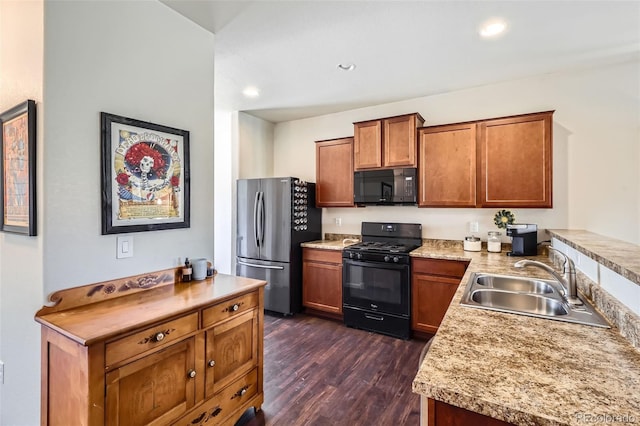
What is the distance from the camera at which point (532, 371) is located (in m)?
0.94

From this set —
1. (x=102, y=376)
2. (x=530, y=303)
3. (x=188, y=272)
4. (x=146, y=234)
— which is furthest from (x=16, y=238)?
(x=530, y=303)

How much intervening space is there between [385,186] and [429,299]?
1.33 meters

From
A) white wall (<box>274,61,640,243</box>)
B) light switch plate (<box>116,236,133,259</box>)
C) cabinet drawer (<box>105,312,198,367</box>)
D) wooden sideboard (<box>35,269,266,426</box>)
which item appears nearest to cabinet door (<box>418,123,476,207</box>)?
white wall (<box>274,61,640,243</box>)

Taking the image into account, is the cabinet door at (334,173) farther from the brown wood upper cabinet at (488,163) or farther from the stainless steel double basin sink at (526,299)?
the stainless steel double basin sink at (526,299)

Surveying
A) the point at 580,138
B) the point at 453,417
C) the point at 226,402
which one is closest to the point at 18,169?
the point at 226,402

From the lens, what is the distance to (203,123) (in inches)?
89.2

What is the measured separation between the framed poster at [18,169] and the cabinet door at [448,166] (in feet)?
10.5

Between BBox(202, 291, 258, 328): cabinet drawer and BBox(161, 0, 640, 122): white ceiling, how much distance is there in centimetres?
191

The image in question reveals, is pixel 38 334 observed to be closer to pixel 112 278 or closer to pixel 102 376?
pixel 112 278

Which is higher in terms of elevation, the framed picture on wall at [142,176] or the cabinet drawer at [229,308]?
the framed picture on wall at [142,176]

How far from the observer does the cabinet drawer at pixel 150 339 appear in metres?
1.31

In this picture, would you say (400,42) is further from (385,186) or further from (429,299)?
(429,299)

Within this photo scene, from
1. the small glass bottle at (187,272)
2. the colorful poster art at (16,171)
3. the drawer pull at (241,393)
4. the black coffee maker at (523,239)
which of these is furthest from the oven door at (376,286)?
the colorful poster art at (16,171)

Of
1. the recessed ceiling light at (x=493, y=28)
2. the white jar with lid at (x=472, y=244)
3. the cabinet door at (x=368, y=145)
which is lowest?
the white jar with lid at (x=472, y=244)
